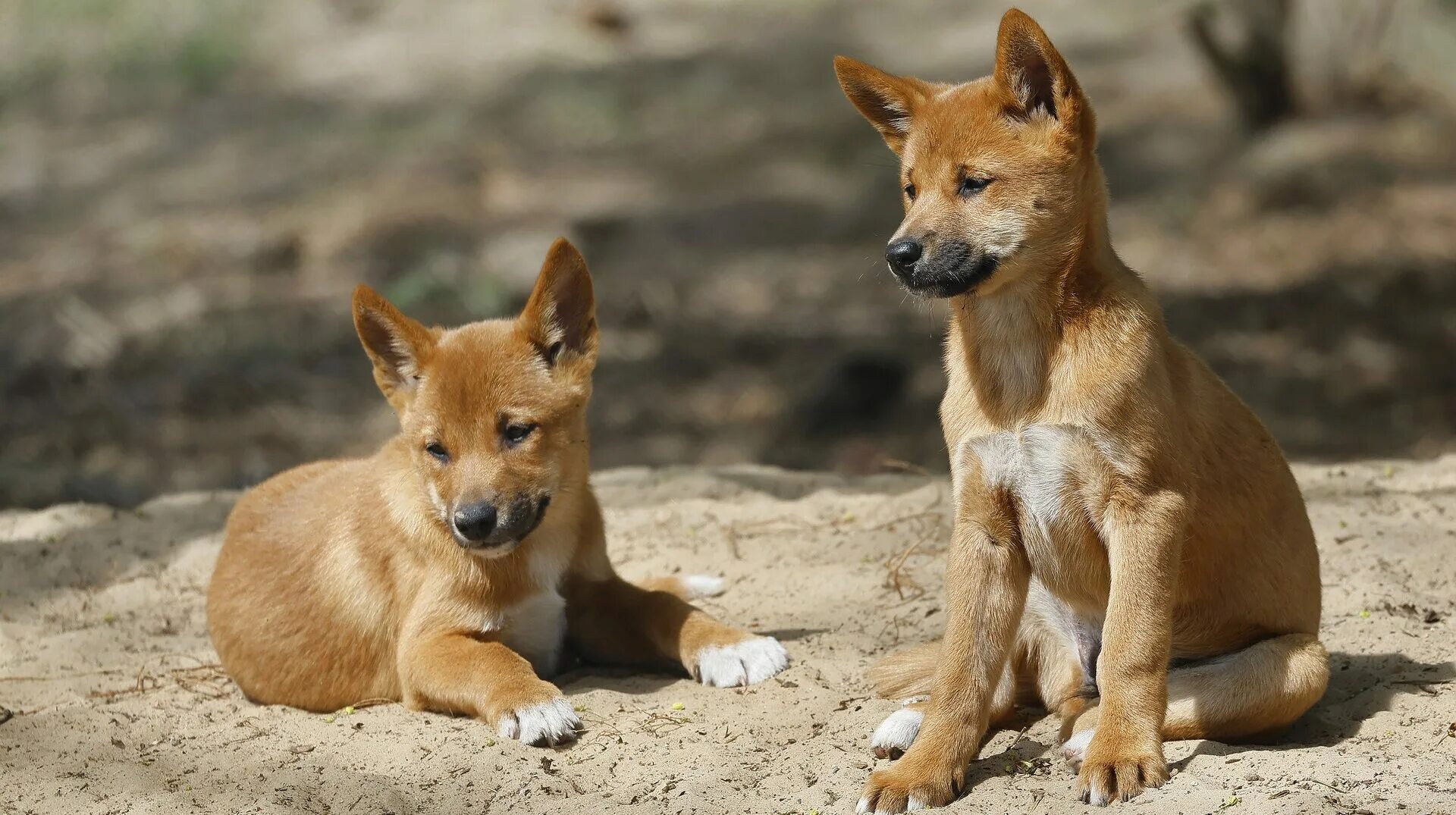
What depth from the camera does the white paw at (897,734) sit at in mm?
4766

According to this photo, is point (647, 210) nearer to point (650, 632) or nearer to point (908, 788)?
point (650, 632)

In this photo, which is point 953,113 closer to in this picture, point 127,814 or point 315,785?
point 315,785

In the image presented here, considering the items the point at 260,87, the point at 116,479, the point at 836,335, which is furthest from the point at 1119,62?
the point at 116,479

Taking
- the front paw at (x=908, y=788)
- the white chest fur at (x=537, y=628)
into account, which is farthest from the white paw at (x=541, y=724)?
the front paw at (x=908, y=788)

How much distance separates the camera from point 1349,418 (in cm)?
1070

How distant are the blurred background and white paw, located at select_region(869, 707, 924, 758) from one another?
4200 mm

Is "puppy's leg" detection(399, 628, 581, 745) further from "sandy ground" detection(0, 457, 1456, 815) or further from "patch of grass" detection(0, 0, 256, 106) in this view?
"patch of grass" detection(0, 0, 256, 106)

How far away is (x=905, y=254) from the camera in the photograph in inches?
179

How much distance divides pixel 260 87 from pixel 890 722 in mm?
16007

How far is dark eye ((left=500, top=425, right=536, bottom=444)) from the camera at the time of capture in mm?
5570

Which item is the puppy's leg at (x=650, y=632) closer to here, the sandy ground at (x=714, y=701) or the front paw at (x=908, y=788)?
the sandy ground at (x=714, y=701)

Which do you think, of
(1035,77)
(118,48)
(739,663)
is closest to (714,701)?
(739,663)

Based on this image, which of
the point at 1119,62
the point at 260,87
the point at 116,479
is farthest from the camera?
the point at 260,87

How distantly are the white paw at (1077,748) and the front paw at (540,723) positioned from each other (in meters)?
1.64
